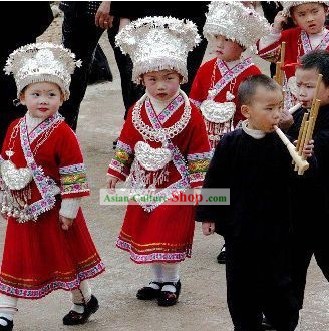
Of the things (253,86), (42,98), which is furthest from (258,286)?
(42,98)

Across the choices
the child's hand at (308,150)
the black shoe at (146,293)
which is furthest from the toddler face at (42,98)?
the child's hand at (308,150)

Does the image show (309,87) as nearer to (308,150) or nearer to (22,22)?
(308,150)

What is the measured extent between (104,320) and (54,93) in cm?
110

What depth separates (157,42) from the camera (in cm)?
516

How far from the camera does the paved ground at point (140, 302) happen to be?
492 centimetres

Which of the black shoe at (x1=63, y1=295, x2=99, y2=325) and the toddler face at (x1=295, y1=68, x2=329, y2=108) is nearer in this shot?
the toddler face at (x1=295, y1=68, x2=329, y2=108)

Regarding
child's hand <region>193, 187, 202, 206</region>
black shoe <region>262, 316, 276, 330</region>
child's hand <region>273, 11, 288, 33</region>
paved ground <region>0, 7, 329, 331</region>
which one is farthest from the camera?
child's hand <region>273, 11, 288, 33</region>

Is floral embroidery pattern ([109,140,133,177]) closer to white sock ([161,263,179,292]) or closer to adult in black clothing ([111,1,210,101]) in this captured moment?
white sock ([161,263,179,292])

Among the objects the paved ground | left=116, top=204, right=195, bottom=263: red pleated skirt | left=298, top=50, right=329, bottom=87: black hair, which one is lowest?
the paved ground

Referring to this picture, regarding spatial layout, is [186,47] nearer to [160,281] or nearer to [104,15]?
[160,281]

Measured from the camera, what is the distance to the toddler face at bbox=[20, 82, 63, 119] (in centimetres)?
479

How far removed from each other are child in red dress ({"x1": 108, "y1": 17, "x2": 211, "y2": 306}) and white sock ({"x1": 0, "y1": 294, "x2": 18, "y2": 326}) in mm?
651

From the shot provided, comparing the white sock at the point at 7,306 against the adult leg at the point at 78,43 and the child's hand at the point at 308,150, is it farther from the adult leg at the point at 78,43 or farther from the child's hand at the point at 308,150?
the adult leg at the point at 78,43

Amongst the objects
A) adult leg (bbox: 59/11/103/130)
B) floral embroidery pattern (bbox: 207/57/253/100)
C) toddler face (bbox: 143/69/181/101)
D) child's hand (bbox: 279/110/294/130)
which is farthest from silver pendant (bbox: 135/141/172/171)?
adult leg (bbox: 59/11/103/130)
